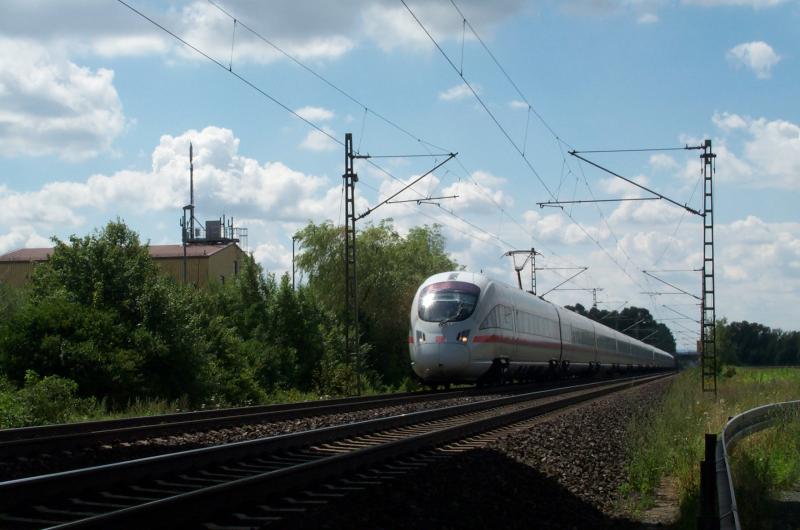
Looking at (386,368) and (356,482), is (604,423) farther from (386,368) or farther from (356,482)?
(386,368)

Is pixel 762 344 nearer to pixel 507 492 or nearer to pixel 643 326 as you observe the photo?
pixel 643 326

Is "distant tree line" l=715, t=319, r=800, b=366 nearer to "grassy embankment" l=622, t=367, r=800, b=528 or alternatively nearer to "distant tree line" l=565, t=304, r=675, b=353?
"distant tree line" l=565, t=304, r=675, b=353

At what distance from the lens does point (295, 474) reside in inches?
361

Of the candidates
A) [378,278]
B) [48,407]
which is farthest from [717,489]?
[378,278]

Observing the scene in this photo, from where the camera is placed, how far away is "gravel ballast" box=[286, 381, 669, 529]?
8242 mm

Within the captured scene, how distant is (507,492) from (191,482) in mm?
3192

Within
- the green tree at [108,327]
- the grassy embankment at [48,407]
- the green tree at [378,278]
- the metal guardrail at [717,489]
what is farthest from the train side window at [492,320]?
the green tree at [378,278]

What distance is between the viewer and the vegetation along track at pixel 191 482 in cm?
732

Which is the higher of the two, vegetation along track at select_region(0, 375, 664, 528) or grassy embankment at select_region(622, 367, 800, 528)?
vegetation along track at select_region(0, 375, 664, 528)

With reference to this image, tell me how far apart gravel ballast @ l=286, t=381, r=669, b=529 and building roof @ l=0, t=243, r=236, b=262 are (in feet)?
203

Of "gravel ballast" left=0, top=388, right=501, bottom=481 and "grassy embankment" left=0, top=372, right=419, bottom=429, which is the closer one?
"gravel ballast" left=0, top=388, right=501, bottom=481

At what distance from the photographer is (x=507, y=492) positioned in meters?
10.1

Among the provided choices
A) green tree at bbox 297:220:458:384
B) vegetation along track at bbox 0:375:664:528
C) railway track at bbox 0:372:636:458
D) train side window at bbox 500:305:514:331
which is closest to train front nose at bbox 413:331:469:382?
train side window at bbox 500:305:514:331

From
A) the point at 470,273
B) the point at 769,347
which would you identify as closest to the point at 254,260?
the point at 470,273
